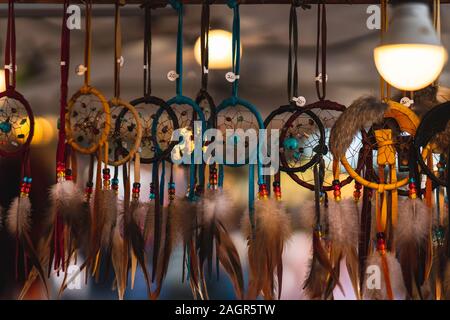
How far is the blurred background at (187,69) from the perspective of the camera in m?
2.84

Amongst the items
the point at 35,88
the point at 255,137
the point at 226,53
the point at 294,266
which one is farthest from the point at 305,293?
the point at 35,88

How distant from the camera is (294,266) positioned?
281cm

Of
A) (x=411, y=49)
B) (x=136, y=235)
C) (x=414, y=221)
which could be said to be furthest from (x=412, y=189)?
(x=136, y=235)

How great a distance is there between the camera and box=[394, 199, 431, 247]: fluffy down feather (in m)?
2.39

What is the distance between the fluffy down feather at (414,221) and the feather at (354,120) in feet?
0.87

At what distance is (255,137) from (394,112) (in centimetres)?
45

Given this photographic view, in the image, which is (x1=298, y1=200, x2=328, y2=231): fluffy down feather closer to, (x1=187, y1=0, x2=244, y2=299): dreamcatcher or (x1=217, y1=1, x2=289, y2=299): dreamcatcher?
(x1=217, y1=1, x2=289, y2=299): dreamcatcher

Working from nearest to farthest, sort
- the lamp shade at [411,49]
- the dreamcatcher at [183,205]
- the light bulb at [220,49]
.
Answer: the lamp shade at [411,49]
the dreamcatcher at [183,205]
the light bulb at [220,49]

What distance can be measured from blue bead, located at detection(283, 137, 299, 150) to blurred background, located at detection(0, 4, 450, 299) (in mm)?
359

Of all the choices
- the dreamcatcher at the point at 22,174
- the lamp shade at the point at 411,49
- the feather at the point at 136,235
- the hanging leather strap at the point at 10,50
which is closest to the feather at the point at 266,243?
the feather at the point at 136,235

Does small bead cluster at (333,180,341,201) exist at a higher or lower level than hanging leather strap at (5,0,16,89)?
lower

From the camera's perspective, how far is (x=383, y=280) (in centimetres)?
240

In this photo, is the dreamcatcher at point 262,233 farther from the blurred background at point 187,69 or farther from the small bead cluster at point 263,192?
the blurred background at point 187,69

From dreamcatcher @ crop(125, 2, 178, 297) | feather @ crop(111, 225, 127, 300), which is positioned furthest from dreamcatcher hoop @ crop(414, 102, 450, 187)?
feather @ crop(111, 225, 127, 300)
